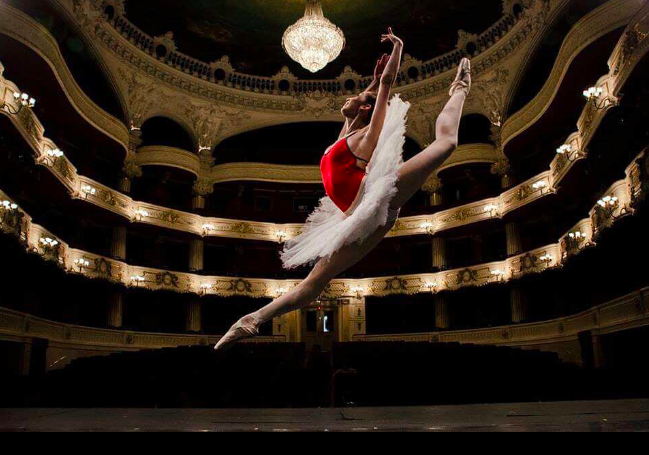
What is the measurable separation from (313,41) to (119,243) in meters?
11.7

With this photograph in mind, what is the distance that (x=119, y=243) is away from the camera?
2270 centimetres

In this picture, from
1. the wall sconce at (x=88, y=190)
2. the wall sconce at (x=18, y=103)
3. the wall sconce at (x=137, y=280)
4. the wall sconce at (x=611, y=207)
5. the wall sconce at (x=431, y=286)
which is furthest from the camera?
the wall sconce at (x=431, y=286)

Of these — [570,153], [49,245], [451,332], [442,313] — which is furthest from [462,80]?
Result: [442,313]

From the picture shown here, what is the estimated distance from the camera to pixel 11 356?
16172 mm

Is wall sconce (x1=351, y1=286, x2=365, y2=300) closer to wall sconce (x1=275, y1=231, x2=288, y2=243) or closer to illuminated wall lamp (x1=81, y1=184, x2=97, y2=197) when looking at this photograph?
wall sconce (x1=275, y1=231, x2=288, y2=243)

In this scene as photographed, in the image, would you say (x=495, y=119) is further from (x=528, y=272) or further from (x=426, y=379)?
(x=426, y=379)

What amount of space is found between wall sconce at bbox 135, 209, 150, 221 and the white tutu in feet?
65.9

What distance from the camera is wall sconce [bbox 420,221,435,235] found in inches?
971

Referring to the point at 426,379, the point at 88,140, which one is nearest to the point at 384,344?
the point at 426,379

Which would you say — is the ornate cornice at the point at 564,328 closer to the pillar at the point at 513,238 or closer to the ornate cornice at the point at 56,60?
the pillar at the point at 513,238

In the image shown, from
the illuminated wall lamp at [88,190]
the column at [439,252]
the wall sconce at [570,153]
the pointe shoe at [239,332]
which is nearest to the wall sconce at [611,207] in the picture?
the wall sconce at [570,153]

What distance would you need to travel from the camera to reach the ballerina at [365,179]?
3.21 metres

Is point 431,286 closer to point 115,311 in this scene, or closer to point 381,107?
point 115,311

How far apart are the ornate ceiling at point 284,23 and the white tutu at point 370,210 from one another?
19636 mm
